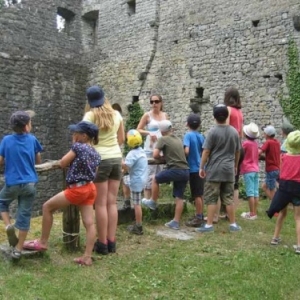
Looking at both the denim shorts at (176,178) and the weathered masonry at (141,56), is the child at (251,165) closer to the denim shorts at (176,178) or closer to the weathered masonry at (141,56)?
the denim shorts at (176,178)

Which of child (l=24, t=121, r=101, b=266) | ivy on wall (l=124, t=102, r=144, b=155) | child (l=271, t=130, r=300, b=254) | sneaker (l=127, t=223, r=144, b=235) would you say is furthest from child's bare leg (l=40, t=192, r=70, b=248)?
ivy on wall (l=124, t=102, r=144, b=155)

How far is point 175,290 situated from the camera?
448cm

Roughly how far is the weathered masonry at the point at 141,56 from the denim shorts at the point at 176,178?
5597mm

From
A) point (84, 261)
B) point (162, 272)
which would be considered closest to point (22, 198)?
point (84, 261)

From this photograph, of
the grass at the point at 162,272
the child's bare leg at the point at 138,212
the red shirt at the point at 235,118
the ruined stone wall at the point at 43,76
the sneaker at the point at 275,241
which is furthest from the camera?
the ruined stone wall at the point at 43,76

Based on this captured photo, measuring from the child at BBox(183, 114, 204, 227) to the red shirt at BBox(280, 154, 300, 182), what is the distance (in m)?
1.46

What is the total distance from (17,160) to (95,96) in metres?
1.11

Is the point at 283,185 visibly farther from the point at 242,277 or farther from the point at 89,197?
the point at 89,197

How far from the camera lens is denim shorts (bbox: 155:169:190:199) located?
648 centimetres

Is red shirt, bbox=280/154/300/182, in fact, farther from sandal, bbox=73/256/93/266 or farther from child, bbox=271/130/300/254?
sandal, bbox=73/256/93/266

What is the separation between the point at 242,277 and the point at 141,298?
1.19 m

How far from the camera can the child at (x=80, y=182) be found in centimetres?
482

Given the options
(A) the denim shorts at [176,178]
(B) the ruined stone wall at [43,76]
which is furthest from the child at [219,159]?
(B) the ruined stone wall at [43,76]

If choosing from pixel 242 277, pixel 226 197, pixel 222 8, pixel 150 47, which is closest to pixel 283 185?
pixel 226 197
